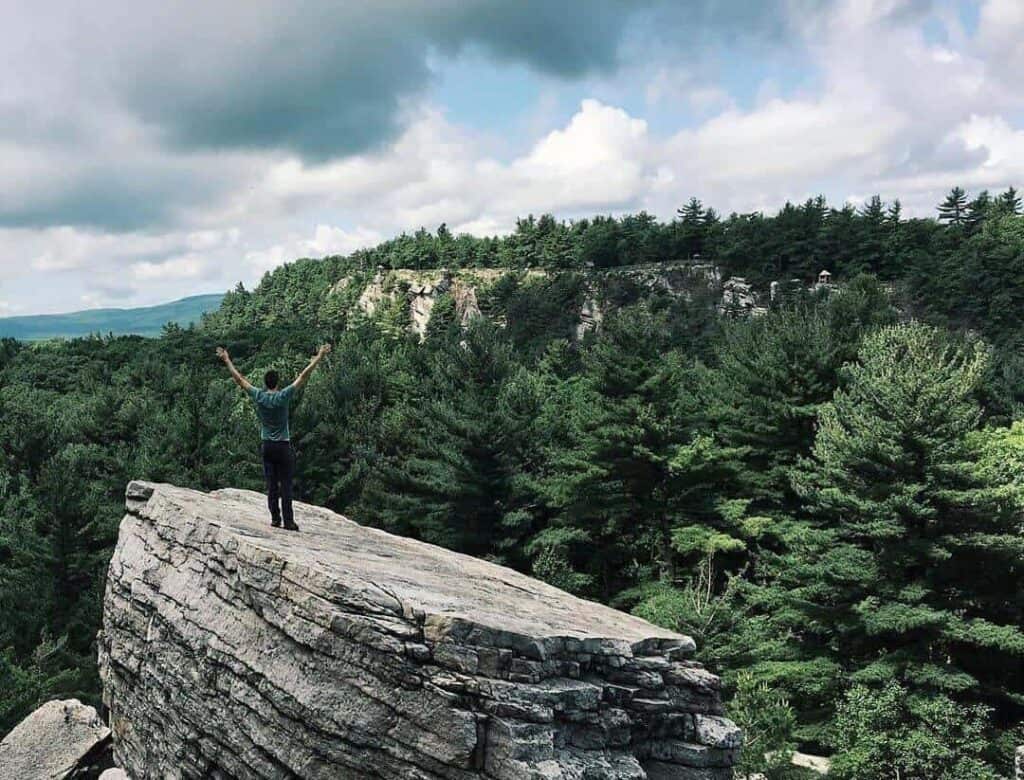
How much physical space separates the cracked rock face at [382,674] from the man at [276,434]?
34 centimetres

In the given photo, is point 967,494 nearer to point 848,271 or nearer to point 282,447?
point 282,447

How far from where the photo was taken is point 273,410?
891 cm

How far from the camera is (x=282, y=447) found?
9008mm

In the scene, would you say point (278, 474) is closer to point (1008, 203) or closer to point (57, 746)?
point (57, 746)

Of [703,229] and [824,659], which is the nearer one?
[824,659]

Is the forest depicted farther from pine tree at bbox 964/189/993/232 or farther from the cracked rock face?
pine tree at bbox 964/189/993/232

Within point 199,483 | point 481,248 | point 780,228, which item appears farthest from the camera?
point 481,248

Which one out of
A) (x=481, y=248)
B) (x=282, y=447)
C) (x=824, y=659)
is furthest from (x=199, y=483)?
(x=481, y=248)

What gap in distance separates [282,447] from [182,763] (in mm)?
3689

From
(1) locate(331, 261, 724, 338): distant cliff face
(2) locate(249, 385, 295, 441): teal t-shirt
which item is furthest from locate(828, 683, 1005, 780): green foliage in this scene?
(1) locate(331, 261, 724, 338): distant cliff face

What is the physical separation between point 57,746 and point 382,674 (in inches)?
284

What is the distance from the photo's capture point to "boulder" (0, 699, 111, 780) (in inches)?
405

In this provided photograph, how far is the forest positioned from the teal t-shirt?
881 centimetres

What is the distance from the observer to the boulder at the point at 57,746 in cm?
1029
